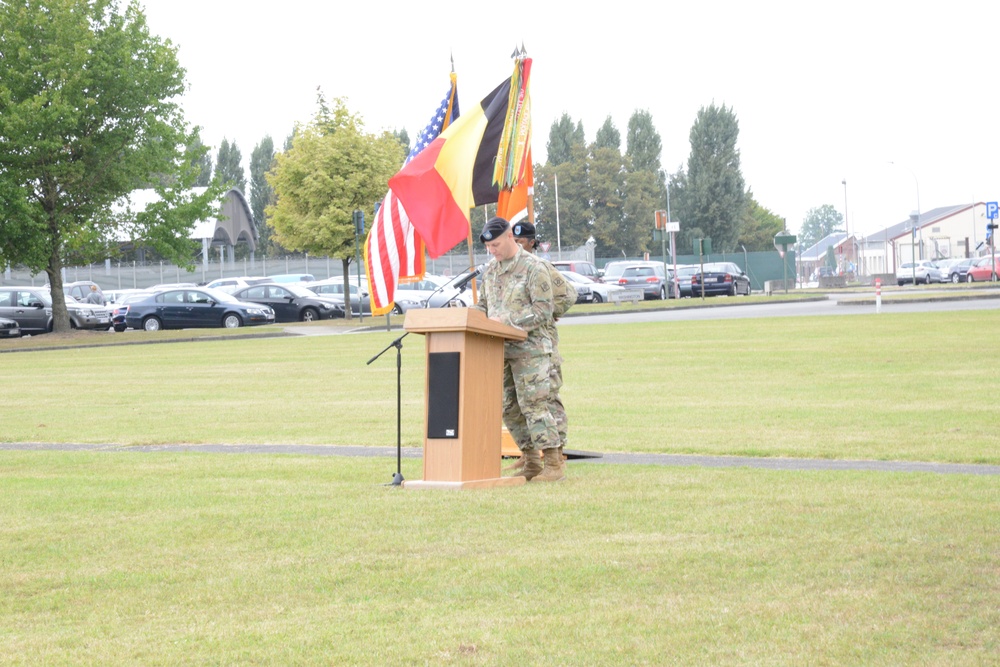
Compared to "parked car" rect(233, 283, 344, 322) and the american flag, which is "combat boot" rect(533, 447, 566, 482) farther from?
"parked car" rect(233, 283, 344, 322)

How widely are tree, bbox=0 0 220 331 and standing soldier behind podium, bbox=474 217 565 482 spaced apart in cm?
3077

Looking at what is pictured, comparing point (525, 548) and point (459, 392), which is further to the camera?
point (459, 392)

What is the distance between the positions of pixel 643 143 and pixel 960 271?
114 feet

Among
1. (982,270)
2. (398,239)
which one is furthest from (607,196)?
(398,239)

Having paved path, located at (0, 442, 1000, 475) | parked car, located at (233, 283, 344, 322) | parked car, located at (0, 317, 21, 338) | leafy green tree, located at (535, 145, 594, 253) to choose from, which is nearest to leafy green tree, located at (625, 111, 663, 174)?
leafy green tree, located at (535, 145, 594, 253)

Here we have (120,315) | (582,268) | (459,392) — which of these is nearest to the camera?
(459,392)

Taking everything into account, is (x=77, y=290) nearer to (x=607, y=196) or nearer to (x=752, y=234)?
(x=607, y=196)

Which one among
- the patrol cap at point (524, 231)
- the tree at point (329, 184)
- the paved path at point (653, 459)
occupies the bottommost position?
the paved path at point (653, 459)

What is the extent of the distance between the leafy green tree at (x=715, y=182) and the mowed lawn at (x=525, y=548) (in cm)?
8137

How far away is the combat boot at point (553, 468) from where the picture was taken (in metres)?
9.80

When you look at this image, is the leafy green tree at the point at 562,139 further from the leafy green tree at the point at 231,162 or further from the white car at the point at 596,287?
the white car at the point at 596,287

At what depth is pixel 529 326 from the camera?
9.57 meters

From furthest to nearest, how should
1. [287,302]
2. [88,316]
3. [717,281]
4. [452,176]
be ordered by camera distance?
[717,281]
[287,302]
[88,316]
[452,176]

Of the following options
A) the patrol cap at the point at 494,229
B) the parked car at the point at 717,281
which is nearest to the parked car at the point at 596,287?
the parked car at the point at 717,281
